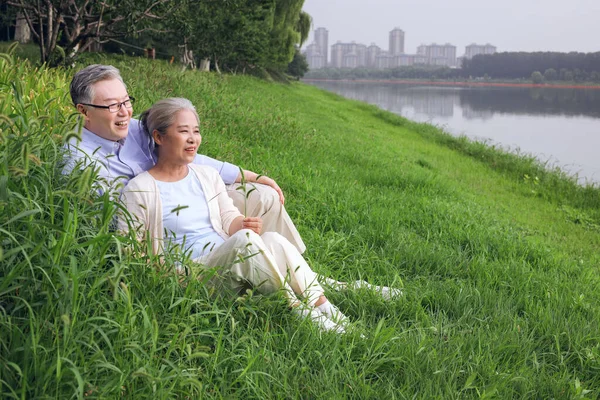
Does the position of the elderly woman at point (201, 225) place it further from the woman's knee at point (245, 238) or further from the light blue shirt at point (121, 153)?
the light blue shirt at point (121, 153)

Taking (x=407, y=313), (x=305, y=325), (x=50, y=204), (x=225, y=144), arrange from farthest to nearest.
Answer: (x=225, y=144) < (x=407, y=313) < (x=305, y=325) < (x=50, y=204)

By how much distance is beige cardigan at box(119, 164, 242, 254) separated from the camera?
3.11 meters

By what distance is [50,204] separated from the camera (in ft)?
7.68

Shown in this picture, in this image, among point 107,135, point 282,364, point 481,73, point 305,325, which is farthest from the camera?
point 481,73

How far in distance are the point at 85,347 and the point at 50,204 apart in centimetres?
59

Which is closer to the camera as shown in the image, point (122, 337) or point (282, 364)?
point (122, 337)

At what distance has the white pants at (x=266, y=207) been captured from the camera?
378 cm

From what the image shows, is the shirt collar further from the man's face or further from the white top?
the white top

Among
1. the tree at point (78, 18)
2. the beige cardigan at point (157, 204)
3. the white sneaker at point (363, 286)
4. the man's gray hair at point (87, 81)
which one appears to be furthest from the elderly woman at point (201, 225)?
the tree at point (78, 18)

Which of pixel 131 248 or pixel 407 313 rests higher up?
pixel 131 248

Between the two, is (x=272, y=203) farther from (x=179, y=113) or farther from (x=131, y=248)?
(x=131, y=248)

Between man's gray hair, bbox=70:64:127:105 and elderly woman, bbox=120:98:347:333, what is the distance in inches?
13.0

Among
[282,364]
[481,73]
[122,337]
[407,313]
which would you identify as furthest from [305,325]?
[481,73]

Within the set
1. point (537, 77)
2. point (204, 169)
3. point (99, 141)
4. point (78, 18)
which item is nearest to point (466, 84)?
point (537, 77)
